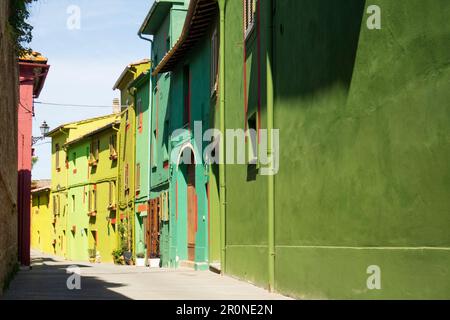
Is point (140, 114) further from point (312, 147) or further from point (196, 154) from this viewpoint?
point (312, 147)

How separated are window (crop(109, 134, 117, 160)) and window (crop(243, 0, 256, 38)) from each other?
23448 mm

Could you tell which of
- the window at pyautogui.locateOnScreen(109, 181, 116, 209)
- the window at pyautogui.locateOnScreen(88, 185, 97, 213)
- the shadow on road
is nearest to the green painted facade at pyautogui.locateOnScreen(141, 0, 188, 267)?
the window at pyautogui.locateOnScreen(109, 181, 116, 209)

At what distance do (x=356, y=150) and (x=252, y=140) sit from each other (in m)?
6.04

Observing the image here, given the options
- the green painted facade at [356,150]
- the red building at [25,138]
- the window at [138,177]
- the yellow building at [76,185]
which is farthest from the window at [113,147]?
the green painted facade at [356,150]

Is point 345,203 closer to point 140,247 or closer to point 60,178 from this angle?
point 140,247

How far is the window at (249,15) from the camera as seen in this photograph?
1555 cm

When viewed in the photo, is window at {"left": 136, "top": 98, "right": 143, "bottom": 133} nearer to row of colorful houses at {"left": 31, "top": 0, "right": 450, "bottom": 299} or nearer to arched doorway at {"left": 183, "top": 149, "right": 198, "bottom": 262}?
row of colorful houses at {"left": 31, "top": 0, "right": 450, "bottom": 299}

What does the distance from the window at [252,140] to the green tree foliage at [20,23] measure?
15.6 ft

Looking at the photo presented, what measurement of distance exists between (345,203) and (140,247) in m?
23.8

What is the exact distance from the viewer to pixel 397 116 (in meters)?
7.95

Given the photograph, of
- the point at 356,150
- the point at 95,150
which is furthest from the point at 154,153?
the point at 356,150

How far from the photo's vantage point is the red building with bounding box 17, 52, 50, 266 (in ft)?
75.0

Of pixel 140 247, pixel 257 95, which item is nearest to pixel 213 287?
pixel 257 95

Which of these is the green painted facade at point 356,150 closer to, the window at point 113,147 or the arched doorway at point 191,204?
the arched doorway at point 191,204
